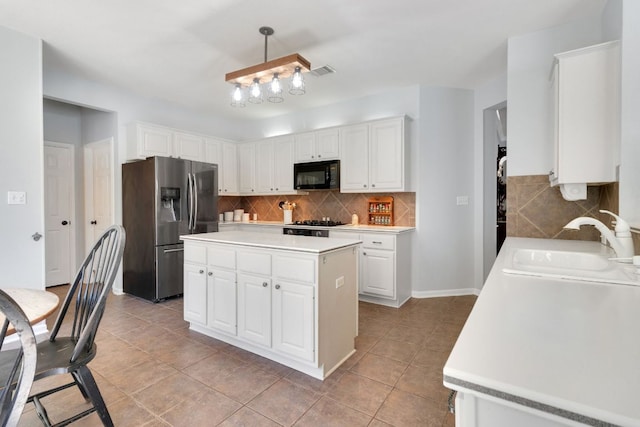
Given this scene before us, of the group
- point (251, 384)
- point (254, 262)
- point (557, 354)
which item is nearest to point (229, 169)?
point (254, 262)

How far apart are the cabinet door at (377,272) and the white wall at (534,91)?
5.05 feet

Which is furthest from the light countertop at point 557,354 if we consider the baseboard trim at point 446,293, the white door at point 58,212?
the white door at point 58,212

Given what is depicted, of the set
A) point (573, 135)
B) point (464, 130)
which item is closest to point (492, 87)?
point (464, 130)

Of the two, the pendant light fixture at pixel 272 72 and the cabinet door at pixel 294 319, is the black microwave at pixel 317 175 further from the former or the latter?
the cabinet door at pixel 294 319

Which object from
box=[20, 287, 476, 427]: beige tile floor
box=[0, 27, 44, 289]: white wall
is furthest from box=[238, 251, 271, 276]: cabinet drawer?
box=[0, 27, 44, 289]: white wall

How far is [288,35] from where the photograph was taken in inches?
107

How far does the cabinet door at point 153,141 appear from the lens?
3.92 m

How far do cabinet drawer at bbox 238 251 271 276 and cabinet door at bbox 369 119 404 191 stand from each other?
2.12 m

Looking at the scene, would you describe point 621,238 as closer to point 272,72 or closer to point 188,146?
point 272,72

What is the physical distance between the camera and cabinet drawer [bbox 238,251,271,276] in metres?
2.30

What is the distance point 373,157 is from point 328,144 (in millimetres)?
722

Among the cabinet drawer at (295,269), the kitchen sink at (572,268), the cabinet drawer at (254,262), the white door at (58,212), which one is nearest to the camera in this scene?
the kitchen sink at (572,268)

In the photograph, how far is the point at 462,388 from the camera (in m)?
0.58

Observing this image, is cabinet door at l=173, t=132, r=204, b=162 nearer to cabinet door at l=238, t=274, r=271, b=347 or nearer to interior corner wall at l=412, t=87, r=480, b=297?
cabinet door at l=238, t=274, r=271, b=347
